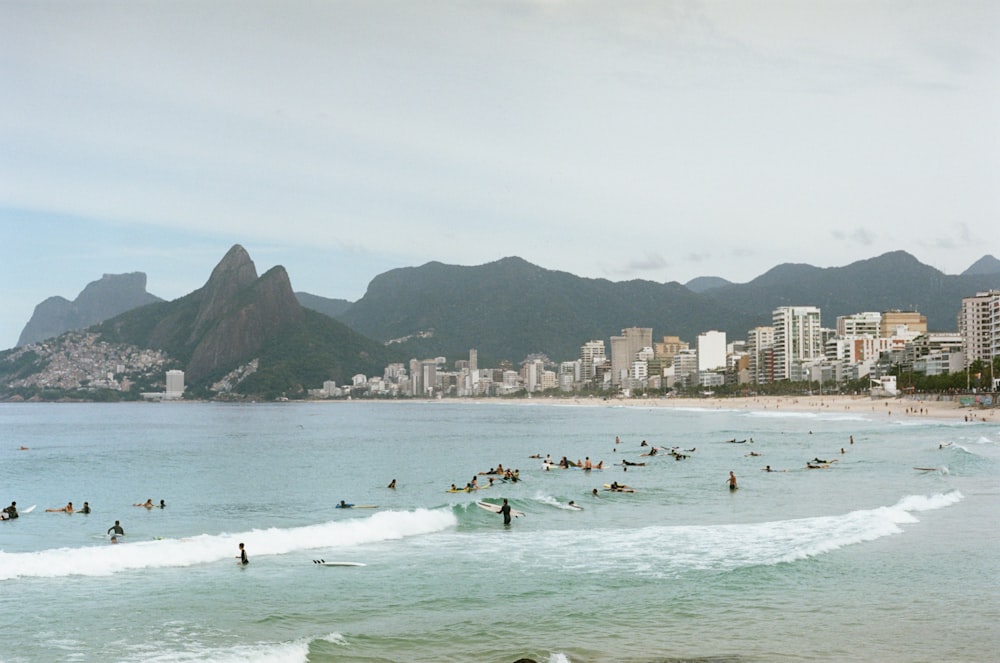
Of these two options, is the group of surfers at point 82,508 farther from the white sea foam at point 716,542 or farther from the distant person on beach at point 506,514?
the white sea foam at point 716,542

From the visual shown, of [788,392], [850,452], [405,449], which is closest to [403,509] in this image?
[850,452]

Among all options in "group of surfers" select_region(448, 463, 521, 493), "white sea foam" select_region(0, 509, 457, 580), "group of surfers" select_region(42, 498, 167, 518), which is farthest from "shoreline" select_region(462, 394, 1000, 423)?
"group of surfers" select_region(42, 498, 167, 518)

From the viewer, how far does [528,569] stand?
2256cm

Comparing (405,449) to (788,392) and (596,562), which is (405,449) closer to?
(596,562)

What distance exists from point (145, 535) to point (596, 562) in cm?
1719

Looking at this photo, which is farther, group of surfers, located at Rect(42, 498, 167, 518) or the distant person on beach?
group of surfers, located at Rect(42, 498, 167, 518)

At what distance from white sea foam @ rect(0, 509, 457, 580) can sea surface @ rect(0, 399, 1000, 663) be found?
0.46 ft

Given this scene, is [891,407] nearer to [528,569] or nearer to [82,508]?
[82,508]

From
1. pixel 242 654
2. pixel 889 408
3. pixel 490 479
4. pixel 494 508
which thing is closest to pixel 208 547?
pixel 494 508

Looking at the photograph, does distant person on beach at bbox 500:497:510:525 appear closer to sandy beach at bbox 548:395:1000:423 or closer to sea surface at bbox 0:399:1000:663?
sea surface at bbox 0:399:1000:663

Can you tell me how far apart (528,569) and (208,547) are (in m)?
10.8

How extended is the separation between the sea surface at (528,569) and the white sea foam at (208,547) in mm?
141

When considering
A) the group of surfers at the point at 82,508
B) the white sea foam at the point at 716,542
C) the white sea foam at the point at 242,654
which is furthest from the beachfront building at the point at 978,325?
the white sea foam at the point at 242,654

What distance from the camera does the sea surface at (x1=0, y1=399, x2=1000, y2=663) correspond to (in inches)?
624
